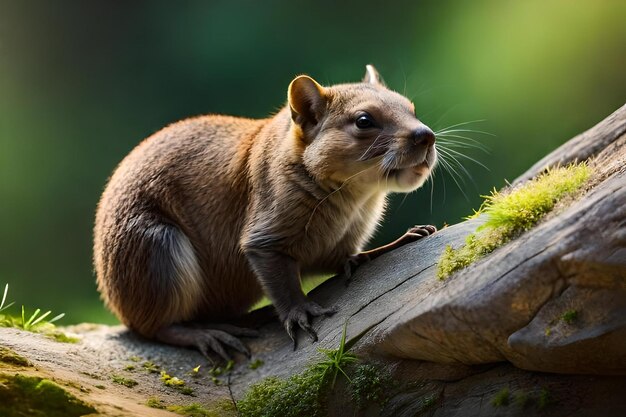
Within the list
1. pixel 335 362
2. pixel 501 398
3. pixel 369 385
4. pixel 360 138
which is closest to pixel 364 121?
pixel 360 138

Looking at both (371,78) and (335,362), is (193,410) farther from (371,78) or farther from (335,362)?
(371,78)

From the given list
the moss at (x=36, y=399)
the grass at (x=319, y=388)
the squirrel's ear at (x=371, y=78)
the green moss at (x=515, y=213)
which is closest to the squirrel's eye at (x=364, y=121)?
the squirrel's ear at (x=371, y=78)

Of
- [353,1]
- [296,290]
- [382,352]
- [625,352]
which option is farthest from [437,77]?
[625,352]

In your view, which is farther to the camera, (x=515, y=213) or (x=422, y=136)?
(x=422, y=136)

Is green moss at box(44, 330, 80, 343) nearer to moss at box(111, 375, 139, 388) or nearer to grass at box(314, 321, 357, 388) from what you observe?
moss at box(111, 375, 139, 388)

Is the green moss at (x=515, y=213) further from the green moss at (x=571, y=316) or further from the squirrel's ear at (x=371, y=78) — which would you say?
the squirrel's ear at (x=371, y=78)

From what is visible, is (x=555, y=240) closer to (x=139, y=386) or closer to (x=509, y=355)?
(x=509, y=355)

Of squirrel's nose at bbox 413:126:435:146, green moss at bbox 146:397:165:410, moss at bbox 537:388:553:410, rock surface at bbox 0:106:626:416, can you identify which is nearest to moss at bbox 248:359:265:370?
rock surface at bbox 0:106:626:416
